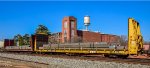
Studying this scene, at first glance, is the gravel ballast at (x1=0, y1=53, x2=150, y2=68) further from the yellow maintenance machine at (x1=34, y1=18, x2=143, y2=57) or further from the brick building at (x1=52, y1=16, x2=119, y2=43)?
the brick building at (x1=52, y1=16, x2=119, y2=43)

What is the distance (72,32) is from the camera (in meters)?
92.8

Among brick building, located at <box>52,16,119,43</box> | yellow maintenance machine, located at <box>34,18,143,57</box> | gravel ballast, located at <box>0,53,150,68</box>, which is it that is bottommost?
gravel ballast, located at <box>0,53,150,68</box>

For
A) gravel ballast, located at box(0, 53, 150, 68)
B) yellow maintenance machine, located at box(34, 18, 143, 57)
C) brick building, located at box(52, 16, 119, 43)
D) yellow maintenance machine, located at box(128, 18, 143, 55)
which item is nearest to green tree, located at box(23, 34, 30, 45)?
brick building, located at box(52, 16, 119, 43)

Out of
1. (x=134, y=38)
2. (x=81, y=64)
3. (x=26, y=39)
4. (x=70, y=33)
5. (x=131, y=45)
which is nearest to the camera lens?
(x=81, y=64)

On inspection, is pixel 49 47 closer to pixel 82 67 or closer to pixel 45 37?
pixel 45 37

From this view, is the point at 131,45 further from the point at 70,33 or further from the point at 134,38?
the point at 70,33

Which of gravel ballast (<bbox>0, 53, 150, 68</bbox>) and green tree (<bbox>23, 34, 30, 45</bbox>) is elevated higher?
green tree (<bbox>23, 34, 30, 45</bbox>)

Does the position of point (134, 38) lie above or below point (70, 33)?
below

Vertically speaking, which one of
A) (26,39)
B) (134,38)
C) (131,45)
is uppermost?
(26,39)

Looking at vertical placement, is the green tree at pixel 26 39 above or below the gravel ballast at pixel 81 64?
above

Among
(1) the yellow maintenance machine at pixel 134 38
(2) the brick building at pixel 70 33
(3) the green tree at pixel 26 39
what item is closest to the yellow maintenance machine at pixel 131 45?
(1) the yellow maintenance machine at pixel 134 38

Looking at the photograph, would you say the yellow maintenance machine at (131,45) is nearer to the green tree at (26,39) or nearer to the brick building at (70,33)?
the green tree at (26,39)

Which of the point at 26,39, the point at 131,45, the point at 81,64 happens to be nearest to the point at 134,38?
the point at 131,45

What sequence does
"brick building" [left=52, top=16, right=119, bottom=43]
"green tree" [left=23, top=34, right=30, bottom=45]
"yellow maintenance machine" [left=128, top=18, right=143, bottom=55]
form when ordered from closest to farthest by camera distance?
"yellow maintenance machine" [left=128, top=18, right=143, bottom=55] < "green tree" [left=23, top=34, right=30, bottom=45] < "brick building" [left=52, top=16, right=119, bottom=43]
